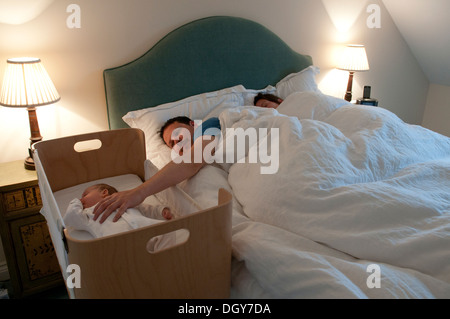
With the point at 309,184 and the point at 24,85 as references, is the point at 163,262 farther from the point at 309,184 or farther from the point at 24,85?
the point at 24,85

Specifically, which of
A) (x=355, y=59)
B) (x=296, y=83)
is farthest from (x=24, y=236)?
(x=355, y=59)

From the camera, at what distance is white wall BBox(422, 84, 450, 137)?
3.25 meters

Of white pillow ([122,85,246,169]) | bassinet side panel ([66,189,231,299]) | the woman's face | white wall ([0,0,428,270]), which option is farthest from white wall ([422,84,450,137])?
bassinet side panel ([66,189,231,299])

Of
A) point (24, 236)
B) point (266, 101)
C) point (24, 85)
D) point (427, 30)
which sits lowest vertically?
point (24, 236)

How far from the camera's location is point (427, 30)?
9.00 feet

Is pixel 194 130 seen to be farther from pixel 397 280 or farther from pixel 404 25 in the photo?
pixel 404 25

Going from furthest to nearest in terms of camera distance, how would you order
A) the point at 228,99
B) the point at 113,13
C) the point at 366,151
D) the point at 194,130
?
the point at 228,99 < the point at 113,13 < the point at 194,130 < the point at 366,151

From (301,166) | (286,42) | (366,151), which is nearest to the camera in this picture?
(301,166)

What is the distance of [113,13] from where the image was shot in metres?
1.76

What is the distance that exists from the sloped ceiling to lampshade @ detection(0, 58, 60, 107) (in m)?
2.70

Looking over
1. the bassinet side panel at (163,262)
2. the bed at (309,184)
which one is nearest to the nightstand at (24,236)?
the bed at (309,184)

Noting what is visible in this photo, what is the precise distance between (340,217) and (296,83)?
154 centimetres
